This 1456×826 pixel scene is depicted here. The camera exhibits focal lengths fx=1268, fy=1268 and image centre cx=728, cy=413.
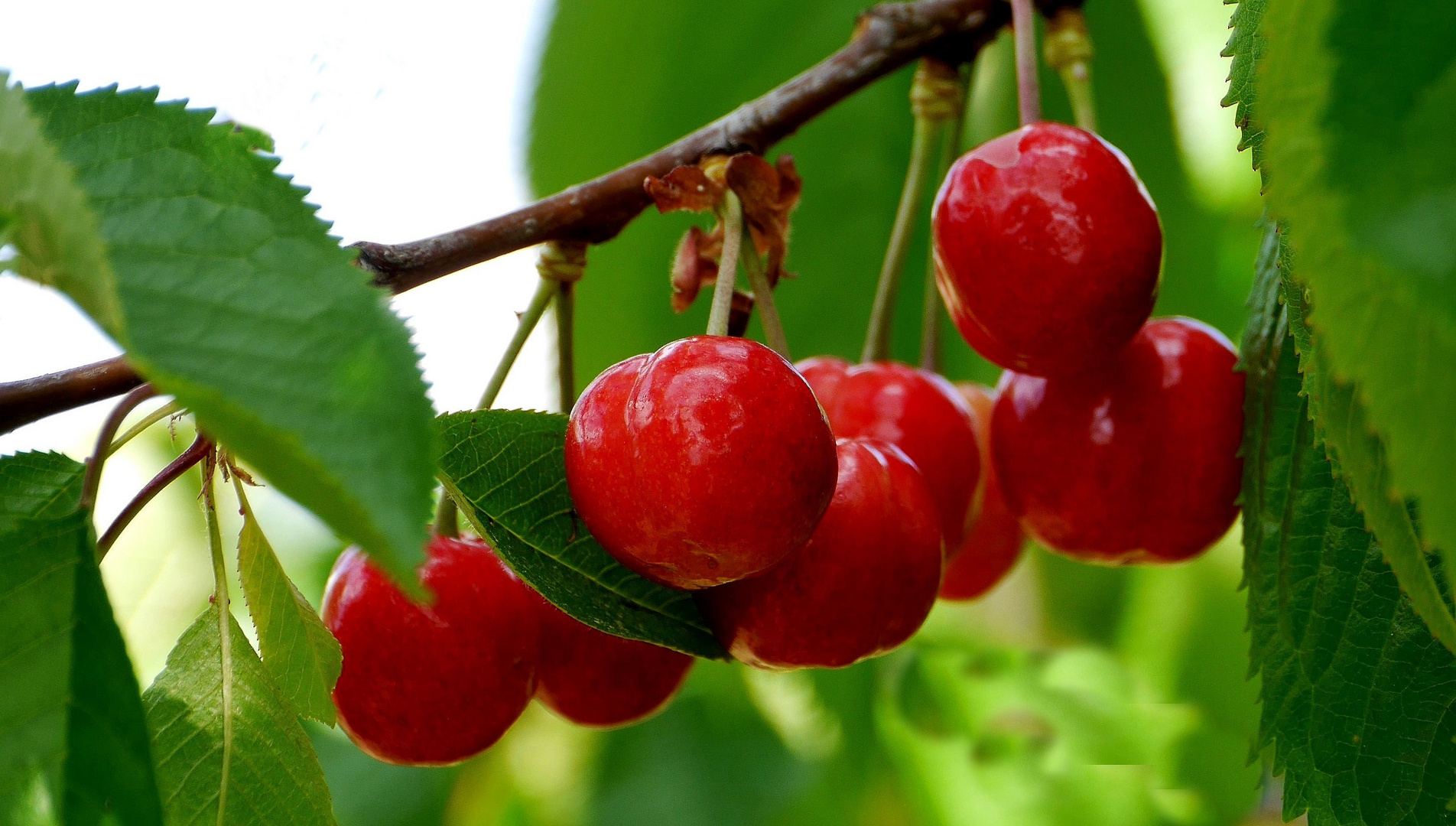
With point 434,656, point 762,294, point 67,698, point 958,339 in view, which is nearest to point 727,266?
point 762,294

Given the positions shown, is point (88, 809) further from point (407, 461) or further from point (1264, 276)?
point (1264, 276)

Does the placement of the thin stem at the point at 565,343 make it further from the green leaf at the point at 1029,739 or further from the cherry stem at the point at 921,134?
the green leaf at the point at 1029,739

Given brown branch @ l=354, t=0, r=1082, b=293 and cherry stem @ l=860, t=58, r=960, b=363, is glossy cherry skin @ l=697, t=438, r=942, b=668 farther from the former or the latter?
cherry stem @ l=860, t=58, r=960, b=363

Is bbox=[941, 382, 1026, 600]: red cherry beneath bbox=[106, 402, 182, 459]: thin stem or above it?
beneath

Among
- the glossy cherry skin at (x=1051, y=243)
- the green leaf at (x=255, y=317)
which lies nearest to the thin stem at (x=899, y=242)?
the glossy cherry skin at (x=1051, y=243)

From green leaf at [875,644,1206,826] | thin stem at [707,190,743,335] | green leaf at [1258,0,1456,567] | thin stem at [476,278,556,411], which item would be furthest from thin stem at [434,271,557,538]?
green leaf at [875,644,1206,826]

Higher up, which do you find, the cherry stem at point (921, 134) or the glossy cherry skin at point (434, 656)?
the cherry stem at point (921, 134)

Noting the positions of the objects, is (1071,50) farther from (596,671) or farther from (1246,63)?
(596,671)
